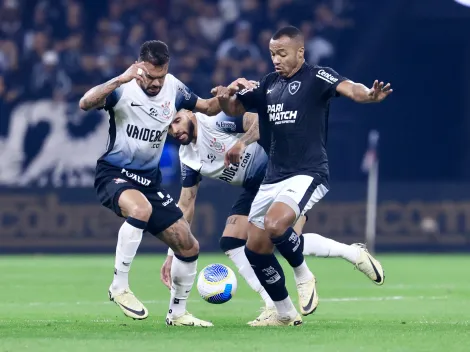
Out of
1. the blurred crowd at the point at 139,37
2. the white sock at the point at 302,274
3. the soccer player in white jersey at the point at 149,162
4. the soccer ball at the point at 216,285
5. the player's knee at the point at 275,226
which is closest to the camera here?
the player's knee at the point at 275,226

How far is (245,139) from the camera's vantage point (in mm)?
11078

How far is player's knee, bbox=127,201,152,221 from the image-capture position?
1004 cm

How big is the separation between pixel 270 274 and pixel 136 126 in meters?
1.76

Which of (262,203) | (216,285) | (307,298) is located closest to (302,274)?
(307,298)

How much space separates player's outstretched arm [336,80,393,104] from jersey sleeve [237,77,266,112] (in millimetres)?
751

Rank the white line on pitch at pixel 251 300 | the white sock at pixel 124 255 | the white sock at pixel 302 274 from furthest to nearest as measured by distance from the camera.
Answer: the white line on pitch at pixel 251 300
the white sock at pixel 302 274
the white sock at pixel 124 255

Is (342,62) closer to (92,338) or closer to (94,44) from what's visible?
(94,44)

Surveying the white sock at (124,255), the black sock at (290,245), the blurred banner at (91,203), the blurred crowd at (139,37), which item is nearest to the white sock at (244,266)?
the black sock at (290,245)

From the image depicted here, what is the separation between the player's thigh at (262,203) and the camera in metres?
10.2

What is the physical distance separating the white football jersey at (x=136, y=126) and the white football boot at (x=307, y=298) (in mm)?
1698

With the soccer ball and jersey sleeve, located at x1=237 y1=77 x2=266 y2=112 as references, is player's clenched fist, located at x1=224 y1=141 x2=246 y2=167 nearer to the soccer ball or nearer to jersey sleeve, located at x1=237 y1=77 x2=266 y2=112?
jersey sleeve, located at x1=237 y1=77 x2=266 y2=112

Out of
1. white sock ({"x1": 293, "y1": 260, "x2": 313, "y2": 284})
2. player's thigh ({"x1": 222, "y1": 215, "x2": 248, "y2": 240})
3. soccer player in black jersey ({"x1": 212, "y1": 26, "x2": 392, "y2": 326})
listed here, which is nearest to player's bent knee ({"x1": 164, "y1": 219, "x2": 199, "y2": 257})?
soccer player in black jersey ({"x1": 212, "y1": 26, "x2": 392, "y2": 326})

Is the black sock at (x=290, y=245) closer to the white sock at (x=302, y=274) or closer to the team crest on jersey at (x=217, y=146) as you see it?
the white sock at (x=302, y=274)

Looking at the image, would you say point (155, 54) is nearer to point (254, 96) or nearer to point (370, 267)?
point (254, 96)
